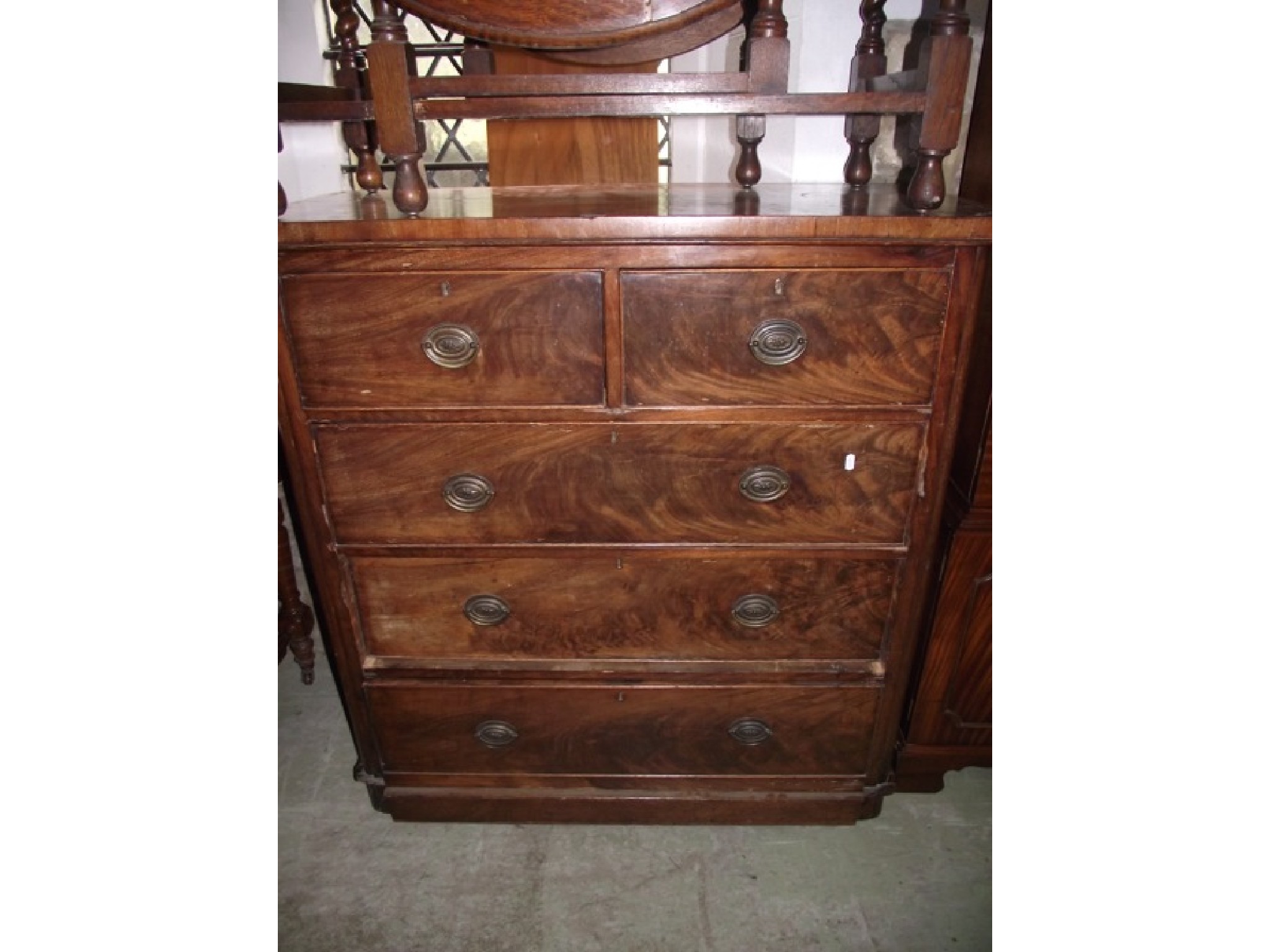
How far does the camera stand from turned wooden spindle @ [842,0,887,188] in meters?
1.38

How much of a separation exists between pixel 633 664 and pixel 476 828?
0.56 metres

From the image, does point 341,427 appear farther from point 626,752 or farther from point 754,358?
point 626,752

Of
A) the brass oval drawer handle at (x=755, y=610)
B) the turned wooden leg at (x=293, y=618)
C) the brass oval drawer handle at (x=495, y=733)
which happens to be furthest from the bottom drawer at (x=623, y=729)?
the turned wooden leg at (x=293, y=618)

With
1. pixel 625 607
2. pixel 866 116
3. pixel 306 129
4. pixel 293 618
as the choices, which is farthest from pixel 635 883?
pixel 306 129

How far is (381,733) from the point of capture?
1.43 metres

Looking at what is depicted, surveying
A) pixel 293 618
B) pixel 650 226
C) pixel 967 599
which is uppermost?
pixel 650 226

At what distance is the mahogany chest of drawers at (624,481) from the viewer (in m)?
1.02

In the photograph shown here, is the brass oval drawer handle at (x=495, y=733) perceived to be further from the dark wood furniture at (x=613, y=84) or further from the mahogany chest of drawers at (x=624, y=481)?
the dark wood furniture at (x=613, y=84)

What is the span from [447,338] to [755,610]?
69 centimetres

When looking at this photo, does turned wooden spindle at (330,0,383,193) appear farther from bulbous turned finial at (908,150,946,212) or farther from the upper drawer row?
bulbous turned finial at (908,150,946,212)

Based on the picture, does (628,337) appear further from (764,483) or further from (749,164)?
(749,164)

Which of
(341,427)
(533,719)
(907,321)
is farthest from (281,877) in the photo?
(907,321)

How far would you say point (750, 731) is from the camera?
1.39 m

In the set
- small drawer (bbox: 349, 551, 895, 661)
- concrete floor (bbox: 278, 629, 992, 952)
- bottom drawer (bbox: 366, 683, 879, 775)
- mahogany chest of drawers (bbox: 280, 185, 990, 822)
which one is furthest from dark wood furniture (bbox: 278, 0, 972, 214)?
concrete floor (bbox: 278, 629, 992, 952)
